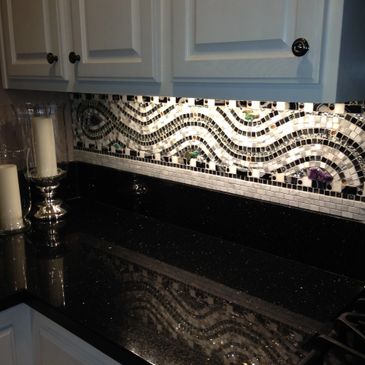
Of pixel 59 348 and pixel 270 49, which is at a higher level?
pixel 270 49

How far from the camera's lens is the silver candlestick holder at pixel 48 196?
65.9 inches

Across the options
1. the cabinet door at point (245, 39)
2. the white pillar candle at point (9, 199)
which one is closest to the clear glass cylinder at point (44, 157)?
the white pillar candle at point (9, 199)

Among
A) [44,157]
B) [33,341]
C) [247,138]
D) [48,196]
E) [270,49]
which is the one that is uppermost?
[270,49]

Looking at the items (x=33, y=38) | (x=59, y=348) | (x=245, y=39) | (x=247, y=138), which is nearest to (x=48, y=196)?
(x=33, y=38)

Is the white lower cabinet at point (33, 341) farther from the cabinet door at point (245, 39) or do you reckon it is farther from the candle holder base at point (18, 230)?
the cabinet door at point (245, 39)

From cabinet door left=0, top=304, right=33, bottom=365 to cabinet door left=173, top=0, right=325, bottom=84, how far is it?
755 mm

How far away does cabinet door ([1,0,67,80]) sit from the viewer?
4.68 ft

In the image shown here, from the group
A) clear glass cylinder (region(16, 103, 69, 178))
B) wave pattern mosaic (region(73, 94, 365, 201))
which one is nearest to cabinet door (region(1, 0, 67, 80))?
clear glass cylinder (region(16, 103, 69, 178))

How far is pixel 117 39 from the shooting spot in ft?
4.01

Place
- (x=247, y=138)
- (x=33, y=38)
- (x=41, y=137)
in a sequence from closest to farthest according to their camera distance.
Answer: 1. (x=247, y=138)
2. (x=33, y=38)
3. (x=41, y=137)

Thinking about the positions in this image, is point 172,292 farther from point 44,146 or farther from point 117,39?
point 44,146

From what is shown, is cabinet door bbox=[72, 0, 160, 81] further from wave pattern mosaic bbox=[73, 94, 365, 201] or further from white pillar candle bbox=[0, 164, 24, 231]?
white pillar candle bbox=[0, 164, 24, 231]

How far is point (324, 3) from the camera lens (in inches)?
32.1

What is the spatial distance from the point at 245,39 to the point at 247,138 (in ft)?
1.40
